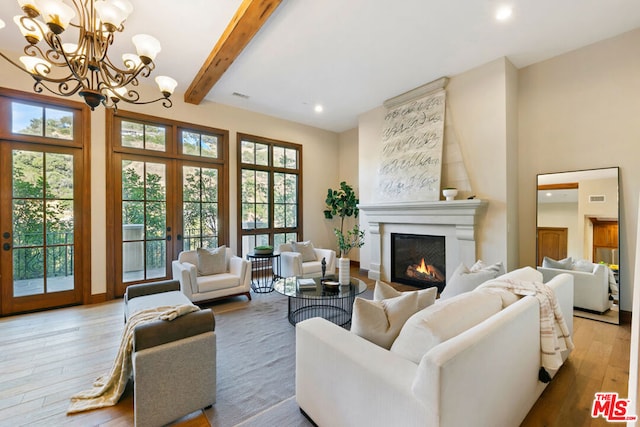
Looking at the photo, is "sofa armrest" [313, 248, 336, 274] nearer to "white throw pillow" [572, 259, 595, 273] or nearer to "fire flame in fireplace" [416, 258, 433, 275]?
"fire flame in fireplace" [416, 258, 433, 275]

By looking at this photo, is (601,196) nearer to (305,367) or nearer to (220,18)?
(305,367)

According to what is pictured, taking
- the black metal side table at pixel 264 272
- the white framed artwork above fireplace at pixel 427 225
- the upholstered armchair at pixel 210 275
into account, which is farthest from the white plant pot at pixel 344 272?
the white framed artwork above fireplace at pixel 427 225

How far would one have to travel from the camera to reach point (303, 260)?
477 centimetres

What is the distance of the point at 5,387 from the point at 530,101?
630 cm

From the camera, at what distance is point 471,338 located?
3.85 feet

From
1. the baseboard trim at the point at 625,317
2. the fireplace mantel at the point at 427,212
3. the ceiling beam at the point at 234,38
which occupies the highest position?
the ceiling beam at the point at 234,38

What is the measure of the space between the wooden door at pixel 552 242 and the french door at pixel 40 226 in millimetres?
6360

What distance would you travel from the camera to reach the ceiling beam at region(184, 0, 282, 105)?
8.30 ft

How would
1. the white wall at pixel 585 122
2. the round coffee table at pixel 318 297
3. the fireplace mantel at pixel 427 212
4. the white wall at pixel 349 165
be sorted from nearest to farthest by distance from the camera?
the round coffee table at pixel 318 297, the white wall at pixel 585 122, the fireplace mantel at pixel 427 212, the white wall at pixel 349 165

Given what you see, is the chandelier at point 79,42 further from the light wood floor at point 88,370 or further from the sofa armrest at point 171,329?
the light wood floor at point 88,370

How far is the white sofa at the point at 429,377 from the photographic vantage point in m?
1.05

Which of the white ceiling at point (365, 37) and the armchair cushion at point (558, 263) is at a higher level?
the white ceiling at point (365, 37)

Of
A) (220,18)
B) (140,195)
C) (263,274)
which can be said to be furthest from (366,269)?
(220,18)

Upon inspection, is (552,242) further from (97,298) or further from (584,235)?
(97,298)
